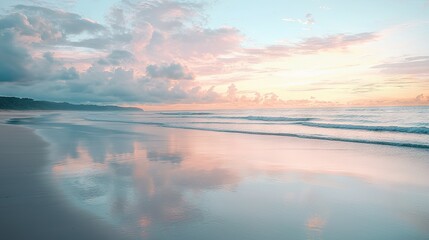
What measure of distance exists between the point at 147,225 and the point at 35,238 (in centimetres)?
152

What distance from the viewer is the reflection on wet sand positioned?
183 inches

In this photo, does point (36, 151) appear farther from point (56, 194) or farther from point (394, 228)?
point (394, 228)

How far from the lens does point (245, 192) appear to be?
6.59 meters

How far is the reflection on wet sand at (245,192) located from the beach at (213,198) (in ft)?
0.06

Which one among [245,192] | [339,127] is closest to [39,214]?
[245,192]

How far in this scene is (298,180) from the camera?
776 centimetres

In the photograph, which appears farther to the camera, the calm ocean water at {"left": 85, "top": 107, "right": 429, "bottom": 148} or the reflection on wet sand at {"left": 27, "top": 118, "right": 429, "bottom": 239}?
the calm ocean water at {"left": 85, "top": 107, "right": 429, "bottom": 148}

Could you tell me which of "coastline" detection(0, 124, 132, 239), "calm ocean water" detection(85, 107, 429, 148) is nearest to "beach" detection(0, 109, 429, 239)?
"coastline" detection(0, 124, 132, 239)

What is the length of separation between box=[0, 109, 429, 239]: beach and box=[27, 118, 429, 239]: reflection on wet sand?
2 centimetres

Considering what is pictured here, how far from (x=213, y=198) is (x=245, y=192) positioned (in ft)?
2.88

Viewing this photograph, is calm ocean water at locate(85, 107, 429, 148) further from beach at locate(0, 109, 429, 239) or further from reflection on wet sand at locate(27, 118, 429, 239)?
beach at locate(0, 109, 429, 239)

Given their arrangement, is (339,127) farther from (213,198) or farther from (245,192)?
(213,198)

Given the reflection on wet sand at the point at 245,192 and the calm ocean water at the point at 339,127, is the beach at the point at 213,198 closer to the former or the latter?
the reflection on wet sand at the point at 245,192

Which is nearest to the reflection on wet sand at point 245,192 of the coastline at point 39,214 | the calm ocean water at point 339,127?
the coastline at point 39,214
